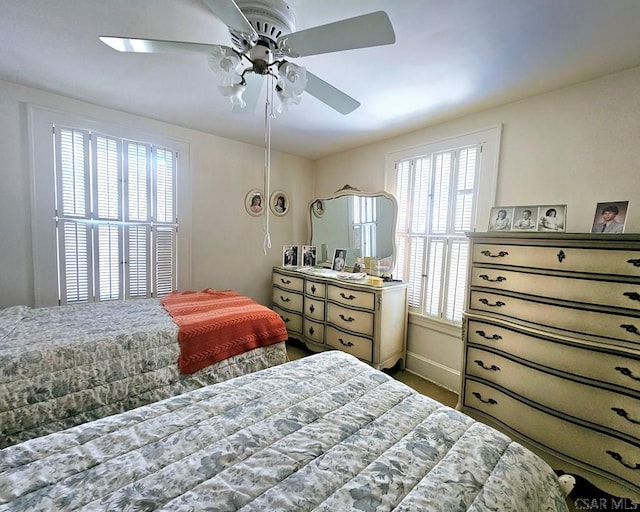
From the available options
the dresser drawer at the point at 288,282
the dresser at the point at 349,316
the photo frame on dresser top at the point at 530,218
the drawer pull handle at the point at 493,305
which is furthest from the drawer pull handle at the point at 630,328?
the dresser drawer at the point at 288,282

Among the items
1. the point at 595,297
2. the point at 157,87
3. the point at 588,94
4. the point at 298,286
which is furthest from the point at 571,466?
the point at 157,87

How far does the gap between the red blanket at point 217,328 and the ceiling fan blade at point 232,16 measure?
1705mm

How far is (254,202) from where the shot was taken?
11.6 feet

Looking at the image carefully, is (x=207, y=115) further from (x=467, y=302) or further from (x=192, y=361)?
(x=467, y=302)

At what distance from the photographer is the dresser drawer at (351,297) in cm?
259

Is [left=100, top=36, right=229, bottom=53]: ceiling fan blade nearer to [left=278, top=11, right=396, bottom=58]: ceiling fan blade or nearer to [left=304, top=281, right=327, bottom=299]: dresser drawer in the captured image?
[left=278, top=11, right=396, bottom=58]: ceiling fan blade

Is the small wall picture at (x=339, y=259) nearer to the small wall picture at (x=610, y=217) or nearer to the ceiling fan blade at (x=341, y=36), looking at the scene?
the small wall picture at (x=610, y=217)

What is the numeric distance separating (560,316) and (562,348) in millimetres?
175

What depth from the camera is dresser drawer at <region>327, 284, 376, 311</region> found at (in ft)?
8.51

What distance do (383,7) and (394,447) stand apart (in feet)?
5.94

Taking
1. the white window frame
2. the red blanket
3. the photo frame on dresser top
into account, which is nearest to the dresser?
the red blanket

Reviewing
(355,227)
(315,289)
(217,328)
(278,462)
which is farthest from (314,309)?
(278,462)

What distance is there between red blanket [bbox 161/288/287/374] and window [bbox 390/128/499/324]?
150 cm

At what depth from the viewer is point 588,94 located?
1819 millimetres
